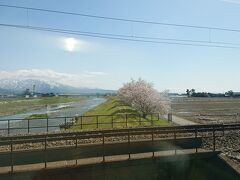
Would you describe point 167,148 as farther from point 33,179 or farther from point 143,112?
point 143,112

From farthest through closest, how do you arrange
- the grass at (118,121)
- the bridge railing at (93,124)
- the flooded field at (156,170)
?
the grass at (118,121)
the bridge railing at (93,124)
the flooded field at (156,170)

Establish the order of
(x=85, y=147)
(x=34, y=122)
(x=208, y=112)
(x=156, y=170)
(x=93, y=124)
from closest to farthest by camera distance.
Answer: (x=156, y=170) < (x=85, y=147) < (x=93, y=124) < (x=34, y=122) < (x=208, y=112)

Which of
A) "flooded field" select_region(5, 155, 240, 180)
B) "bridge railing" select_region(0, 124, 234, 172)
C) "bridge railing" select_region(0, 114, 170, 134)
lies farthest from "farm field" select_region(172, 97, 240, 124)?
"flooded field" select_region(5, 155, 240, 180)

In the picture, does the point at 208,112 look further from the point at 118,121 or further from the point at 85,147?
the point at 85,147

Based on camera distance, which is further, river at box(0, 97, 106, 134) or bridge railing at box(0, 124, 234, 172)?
river at box(0, 97, 106, 134)

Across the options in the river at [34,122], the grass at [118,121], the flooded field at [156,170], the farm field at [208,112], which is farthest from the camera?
the farm field at [208,112]

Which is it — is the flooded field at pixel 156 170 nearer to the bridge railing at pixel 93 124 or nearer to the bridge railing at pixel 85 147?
the bridge railing at pixel 85 147

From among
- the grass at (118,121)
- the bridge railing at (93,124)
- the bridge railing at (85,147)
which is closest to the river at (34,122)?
the bridge railing at (93,124)

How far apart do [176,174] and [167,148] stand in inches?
105

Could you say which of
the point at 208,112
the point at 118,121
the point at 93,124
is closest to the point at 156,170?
the point at 93,124

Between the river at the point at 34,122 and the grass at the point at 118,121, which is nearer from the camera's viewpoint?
the grass at the point at 118,121

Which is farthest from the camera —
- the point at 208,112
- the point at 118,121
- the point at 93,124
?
the point at 208,112

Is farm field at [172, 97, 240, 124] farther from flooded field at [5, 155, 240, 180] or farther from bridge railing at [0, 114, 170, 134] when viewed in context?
flooded field at [5, 155, 240, 180]

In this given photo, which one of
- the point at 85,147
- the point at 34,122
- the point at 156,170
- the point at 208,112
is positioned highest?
the point at 85,147
